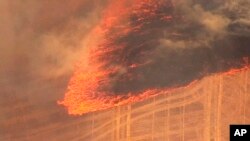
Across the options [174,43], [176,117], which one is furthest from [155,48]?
[176,117]

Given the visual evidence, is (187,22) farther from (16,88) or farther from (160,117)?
(16,88)

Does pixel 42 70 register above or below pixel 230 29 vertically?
below

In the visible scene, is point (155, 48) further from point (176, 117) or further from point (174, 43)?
point (176, 117)

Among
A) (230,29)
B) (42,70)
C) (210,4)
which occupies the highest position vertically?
(210,4)

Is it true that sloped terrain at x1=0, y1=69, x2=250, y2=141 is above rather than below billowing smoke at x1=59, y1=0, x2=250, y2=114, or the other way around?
below

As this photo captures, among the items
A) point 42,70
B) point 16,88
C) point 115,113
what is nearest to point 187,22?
point 115,113

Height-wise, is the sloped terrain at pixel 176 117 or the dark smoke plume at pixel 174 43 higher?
the dark smoke plume at pixel 174 43

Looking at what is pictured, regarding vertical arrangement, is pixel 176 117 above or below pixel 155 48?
below

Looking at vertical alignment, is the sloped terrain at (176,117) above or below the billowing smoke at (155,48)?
below
